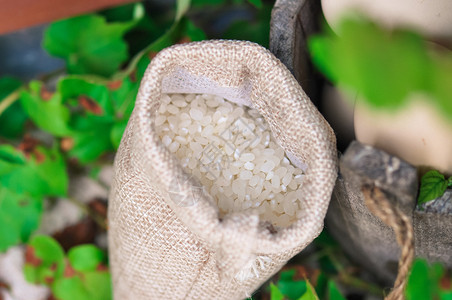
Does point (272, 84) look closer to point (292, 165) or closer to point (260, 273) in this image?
point (292, 165)

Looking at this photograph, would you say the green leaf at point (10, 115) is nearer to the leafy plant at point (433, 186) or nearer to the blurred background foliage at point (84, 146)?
the blurred background foliage at point (84, 146)

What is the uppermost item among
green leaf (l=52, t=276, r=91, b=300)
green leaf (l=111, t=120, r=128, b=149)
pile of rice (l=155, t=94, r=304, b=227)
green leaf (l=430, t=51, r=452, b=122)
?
green leaf (l=430, t=51, r=452, b=122)

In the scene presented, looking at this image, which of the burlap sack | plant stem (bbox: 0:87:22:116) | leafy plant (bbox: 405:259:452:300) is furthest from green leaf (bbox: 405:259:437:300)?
plant stem (bbox: 0:87:22:116)

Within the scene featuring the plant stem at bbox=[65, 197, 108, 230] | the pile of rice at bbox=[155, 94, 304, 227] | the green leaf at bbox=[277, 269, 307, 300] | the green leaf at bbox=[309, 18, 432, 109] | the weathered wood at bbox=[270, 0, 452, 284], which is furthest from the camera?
the plant stem at bbox=[65, 197, 108, 230]

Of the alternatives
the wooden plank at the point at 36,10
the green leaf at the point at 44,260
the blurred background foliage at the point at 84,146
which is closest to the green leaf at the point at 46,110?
the blurred background foliage at the point at 84,146

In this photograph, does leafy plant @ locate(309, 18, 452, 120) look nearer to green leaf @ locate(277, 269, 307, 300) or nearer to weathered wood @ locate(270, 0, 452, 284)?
weathered wood @ locate(270, 0, 452, 284)

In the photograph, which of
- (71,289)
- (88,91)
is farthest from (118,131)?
(71,289)
